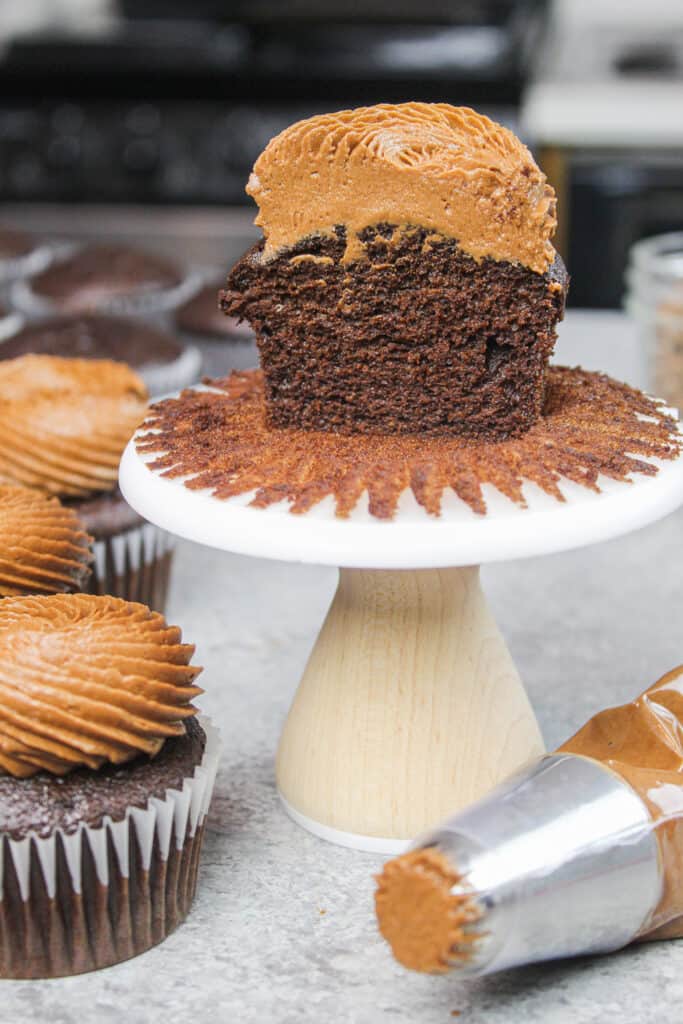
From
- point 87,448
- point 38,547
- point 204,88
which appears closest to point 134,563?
point 87,448

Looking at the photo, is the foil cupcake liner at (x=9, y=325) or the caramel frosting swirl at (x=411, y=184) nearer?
the caramel frosting swirl at (x=411, y=184)

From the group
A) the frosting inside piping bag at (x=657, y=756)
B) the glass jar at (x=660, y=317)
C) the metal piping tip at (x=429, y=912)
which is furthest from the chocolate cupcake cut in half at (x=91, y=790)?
the glass jar at (x=660, y=317)

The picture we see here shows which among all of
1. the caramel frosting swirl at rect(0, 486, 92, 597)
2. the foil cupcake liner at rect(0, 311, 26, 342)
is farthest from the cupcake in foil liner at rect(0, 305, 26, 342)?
the caramel frosting swirl at rect(0, 486, 92, 597)

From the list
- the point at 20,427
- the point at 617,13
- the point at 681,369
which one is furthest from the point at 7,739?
the point at 617,13

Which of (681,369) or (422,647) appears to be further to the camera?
(681,369)

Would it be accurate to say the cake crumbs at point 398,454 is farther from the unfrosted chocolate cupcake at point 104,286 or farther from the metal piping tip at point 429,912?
the unfrosted chocolate cupcake at point 104,286


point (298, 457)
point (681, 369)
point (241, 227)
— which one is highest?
point (298, 457)

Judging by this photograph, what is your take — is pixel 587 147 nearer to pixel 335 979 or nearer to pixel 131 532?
pixel 131 532

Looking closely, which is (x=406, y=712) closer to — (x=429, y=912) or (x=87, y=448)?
(x=429, y=912)
